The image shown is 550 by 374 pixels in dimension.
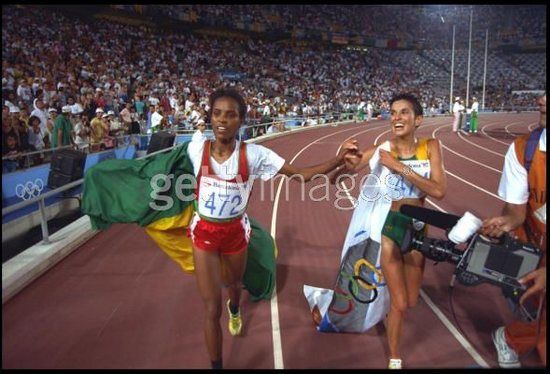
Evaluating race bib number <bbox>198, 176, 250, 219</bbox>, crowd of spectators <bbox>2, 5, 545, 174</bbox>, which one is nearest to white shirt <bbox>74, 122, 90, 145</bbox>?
crowd of spectators <bbox>2, 5, 545, 174</bbox>

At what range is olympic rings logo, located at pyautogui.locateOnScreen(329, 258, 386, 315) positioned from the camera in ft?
11.4

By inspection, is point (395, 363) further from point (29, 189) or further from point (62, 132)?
point (62, 132)

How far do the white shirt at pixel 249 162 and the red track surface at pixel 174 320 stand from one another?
158 centimetres

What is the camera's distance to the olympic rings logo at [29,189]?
266 inches

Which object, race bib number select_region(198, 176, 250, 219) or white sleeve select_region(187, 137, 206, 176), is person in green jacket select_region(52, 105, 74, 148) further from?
race bib number select_region(198, 176, 250, 219)

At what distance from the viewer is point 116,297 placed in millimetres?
4578

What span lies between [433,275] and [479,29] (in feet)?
198

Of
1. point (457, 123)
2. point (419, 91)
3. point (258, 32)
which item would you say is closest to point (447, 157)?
point (457, 123)

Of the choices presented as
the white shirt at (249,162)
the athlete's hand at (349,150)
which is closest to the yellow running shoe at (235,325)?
the white shirt at (249,162)

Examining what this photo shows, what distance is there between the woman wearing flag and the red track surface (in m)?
0.67

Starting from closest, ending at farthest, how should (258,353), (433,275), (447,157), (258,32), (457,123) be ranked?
(258,353)
(433,275)
(447,157)
(457,123)
(258,32)

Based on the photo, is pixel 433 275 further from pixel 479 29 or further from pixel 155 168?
pixel 479 29

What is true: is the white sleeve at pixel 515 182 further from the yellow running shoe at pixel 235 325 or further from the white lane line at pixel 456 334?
the yellow running shoe at pixel 235 325

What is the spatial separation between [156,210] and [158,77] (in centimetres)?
1960
